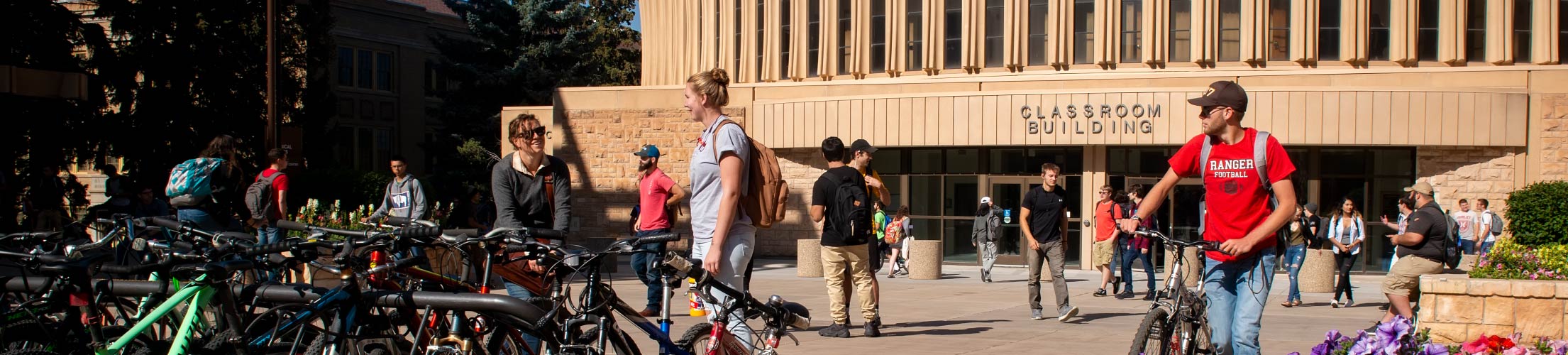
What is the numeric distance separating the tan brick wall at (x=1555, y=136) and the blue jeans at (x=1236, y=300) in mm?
18921

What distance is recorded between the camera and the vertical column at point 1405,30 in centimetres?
2348

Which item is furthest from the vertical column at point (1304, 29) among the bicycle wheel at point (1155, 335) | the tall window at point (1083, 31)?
the bicycle wheel at point (1155, 335)

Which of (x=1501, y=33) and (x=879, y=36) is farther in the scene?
(x=879, y=36)

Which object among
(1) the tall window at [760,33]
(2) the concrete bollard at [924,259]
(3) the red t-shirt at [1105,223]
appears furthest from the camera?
(1) the tall window at [760,33]

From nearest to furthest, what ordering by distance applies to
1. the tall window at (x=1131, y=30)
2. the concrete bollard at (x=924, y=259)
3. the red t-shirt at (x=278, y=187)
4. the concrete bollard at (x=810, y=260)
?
the red t-shirt at (x=278, y=187) → the concrete bollard at (x=924, y=259) → the concrete bollard at (x=810, y=260) → the tall window at (x=1131, y=30)

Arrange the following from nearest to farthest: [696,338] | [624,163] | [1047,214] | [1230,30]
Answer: [696,338] < [1047,214] < [1230,30] < [624,163]

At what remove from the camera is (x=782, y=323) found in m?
5.40

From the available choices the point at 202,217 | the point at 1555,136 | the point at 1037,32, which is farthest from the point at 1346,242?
the point at 202,217

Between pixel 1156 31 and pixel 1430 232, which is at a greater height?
pixel 1156 31

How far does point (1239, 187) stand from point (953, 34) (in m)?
20.2

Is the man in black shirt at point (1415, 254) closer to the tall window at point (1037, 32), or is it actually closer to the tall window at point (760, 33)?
the tall window at point (1037, 32)

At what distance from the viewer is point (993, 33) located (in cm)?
2588

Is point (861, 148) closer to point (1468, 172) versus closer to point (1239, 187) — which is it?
point (1239, 187)

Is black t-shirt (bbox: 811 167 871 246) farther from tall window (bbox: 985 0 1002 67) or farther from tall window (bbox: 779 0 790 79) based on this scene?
tall window (bbox: 779 0 790 79)
